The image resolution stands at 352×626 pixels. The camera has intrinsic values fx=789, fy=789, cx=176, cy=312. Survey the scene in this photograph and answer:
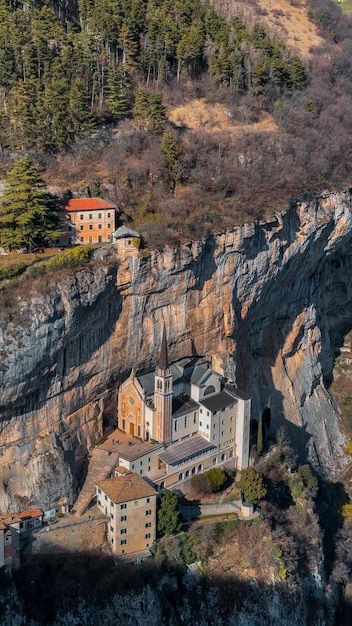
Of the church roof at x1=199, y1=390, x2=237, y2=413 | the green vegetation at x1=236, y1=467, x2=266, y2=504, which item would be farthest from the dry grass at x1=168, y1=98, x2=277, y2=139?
the green vegetation at x1=236, y1=467, x2=266, y2=504

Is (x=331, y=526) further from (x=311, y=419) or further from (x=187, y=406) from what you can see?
(x=187, y=406)

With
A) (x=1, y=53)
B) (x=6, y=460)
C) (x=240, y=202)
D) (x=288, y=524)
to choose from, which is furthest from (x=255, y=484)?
(x=1, y=53)

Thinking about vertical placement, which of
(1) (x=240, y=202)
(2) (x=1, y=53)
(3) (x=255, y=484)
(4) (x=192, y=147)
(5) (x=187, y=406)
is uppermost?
(2) (x=1, y=53)

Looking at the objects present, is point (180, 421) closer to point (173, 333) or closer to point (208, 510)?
point (208, 510)

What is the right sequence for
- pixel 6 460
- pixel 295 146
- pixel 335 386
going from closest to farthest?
1. pixel 6 460
2. pixel 295 146
3. pixel 335 386

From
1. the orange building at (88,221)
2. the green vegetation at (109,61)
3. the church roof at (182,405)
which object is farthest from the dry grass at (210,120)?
the church roof at (182,405)

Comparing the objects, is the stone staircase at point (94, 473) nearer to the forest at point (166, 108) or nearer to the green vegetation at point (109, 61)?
the forest at point (166, 108)
